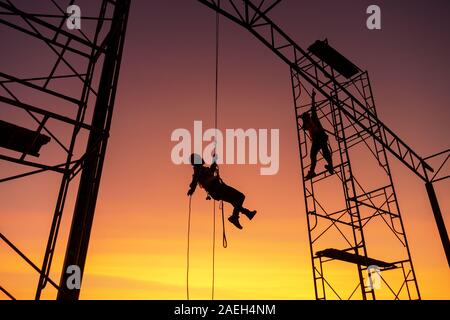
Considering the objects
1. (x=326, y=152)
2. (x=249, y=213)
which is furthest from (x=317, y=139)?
(x=249, y=213)

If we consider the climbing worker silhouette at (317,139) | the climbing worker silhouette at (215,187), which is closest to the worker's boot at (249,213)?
the climbing worker silhouette at (215,187)

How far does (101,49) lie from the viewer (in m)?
6.59

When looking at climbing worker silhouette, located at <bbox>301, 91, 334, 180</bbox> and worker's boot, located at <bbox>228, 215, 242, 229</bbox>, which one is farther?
climbing worker silhouette, located at <bbox>301, 91, 334, 180</bbox>

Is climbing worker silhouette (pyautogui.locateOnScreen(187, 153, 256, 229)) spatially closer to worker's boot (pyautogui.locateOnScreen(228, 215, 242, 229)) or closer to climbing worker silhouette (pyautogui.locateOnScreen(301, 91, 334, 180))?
worker's boot (pyautogui.locateOnScreen(228, 215, 242, 229))

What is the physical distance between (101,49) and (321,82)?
7364 millimetres

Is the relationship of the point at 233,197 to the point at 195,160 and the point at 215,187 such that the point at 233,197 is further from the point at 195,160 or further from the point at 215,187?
the point at 195,160

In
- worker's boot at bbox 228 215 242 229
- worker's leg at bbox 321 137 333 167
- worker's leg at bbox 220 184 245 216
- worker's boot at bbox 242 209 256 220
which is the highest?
worker's leg at bbox 321 137 333 167

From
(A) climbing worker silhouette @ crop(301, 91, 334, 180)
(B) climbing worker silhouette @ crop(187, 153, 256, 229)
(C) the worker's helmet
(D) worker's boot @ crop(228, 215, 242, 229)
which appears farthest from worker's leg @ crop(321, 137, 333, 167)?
(C) the worker's helmet

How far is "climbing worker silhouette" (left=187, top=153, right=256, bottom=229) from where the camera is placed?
25.7 ft

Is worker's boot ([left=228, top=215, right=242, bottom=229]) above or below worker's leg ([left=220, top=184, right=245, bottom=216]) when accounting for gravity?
below

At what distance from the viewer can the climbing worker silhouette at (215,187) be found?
308 inches
